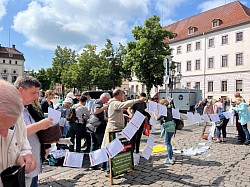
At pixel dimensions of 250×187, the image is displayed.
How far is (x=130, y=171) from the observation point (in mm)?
5535

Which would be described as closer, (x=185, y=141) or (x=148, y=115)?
(x=148, y=115)

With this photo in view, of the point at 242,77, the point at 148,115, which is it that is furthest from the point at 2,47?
the point at 148,115

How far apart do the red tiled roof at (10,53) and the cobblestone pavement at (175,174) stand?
3791 inches

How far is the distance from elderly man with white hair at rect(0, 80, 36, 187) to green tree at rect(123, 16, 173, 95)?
113 feet

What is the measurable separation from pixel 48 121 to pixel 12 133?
0.86 metres

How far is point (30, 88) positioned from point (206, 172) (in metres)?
4.83

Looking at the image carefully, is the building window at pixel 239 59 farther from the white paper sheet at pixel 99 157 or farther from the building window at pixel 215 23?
the white paper sheet at pixel 99 157

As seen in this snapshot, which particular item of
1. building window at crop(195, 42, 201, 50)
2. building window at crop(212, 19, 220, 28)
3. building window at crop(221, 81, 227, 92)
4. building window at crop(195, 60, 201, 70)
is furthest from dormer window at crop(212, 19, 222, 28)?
building window at crop(221, 81, 227, 92)

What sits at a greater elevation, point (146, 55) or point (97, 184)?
point (146, 55)

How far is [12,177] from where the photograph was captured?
1.27 m

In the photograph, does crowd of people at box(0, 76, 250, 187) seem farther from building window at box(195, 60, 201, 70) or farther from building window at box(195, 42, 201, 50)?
building window at box(195, 42, 201, 50)

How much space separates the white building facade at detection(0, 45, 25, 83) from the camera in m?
89.6

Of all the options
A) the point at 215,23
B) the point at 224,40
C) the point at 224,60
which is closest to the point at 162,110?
the point at 224,60

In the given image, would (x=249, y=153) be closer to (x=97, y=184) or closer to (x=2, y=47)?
(x=97, y=184)
